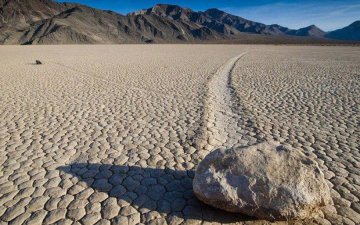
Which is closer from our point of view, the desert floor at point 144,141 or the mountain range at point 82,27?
the desert floor at point 144,141

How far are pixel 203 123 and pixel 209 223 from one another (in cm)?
355

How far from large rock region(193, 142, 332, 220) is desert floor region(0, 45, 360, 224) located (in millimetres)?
235

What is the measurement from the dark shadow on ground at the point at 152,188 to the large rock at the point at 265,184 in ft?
0.55

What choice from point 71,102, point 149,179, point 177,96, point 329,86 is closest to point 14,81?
point 71,102

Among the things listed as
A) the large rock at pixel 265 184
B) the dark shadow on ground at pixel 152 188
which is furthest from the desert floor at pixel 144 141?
the large rock at pixel 265 184

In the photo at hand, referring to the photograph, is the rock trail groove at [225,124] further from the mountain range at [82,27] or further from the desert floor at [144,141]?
the mountain range at [82,27]

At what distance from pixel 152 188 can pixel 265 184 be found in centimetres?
151

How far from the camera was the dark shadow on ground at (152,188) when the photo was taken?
344 centimetres

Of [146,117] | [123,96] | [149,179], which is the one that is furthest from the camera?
[123,96]

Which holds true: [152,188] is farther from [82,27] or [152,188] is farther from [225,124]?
[82,27]

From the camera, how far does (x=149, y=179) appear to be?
4164 millimetres

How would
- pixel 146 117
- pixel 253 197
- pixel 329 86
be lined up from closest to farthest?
pixel 253 197 → pixel 146 117 → pixel 329 86


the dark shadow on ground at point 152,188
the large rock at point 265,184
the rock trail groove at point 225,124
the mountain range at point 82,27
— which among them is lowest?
the mountain range at point 82,27

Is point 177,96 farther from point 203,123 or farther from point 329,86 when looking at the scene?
point 329,86
